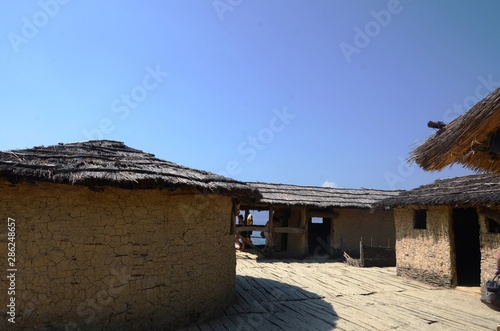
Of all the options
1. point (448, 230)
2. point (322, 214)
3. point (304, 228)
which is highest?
point (322, 214)

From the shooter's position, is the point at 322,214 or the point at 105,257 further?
the point at 322,214

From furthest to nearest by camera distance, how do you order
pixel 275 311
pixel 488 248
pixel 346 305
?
pixel 488 248, pixel 346 305, pixel 275 311

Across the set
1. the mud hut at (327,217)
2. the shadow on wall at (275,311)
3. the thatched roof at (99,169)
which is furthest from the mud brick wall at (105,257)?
the mud hut at (327,217)

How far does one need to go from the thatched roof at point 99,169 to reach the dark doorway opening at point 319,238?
1043cm

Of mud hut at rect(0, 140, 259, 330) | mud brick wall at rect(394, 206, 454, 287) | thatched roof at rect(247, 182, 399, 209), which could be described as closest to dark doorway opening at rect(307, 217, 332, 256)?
thatched roof at rect(247, 182, 399, 209)

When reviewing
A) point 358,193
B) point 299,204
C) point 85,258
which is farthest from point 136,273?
point 358,193

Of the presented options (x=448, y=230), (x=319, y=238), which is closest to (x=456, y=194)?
(x=448, y=230)

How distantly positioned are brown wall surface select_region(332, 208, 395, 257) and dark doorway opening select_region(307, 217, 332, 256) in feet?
3.39

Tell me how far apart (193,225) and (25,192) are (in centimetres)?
262

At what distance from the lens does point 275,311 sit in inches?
259

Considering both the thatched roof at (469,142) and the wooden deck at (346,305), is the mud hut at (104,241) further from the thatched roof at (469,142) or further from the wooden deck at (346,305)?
the thatched roof at (469,142)

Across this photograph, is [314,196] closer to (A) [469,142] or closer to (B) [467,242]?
(B) [467,242]

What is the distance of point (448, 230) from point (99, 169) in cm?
880

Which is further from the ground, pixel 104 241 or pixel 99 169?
pixel 99 169
